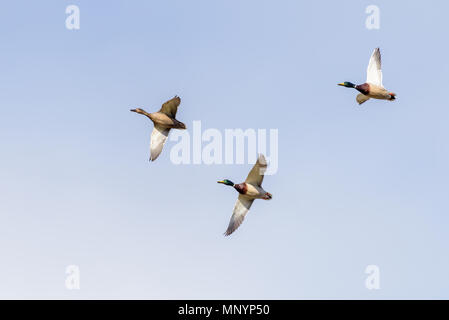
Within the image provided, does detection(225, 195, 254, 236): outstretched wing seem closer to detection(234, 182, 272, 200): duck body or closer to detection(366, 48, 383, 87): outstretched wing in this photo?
detection(234, 182, 272, 200): duck body

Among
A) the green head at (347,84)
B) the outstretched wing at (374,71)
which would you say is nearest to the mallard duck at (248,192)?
the green head at (347,84)

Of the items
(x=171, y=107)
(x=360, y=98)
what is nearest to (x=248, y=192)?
(x=171, y=107)

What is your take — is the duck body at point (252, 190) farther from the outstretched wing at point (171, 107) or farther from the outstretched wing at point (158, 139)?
the outstretched wing at point (171, 107)

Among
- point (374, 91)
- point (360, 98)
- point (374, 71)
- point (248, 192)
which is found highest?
point (374, 71)

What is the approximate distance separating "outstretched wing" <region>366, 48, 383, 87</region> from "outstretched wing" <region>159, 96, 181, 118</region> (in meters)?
9.20

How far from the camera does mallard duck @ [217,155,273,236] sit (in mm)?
35719

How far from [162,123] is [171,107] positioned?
0.95 metres

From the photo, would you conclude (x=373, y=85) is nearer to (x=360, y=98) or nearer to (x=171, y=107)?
(x=360, y=98)

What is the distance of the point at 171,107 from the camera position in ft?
121

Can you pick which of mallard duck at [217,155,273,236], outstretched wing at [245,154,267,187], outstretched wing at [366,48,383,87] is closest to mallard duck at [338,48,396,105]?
outstretched wing at [366,48,383,87]
